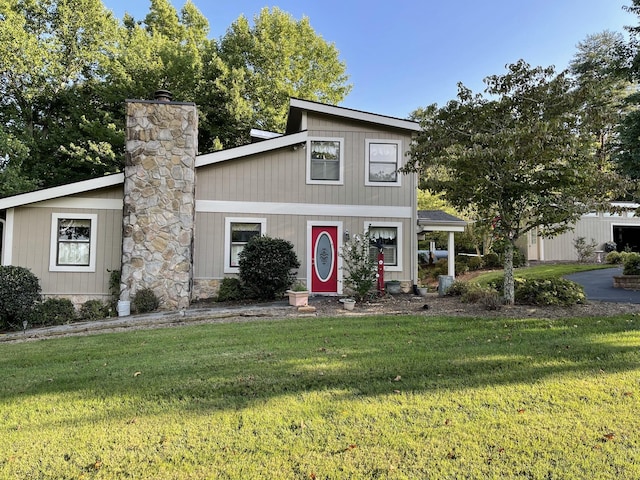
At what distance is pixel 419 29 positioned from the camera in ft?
52.9

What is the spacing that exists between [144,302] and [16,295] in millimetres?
2770

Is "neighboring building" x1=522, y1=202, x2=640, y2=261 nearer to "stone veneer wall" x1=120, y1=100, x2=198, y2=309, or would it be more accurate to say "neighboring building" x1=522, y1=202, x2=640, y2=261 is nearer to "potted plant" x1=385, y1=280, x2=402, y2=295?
"potted plant" x1=385, y1=280, x2=402, y2=295

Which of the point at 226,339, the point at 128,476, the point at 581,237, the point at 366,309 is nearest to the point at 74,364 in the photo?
the point at 226,339

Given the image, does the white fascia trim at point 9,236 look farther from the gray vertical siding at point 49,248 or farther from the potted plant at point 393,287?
the potted plant at point 393,287

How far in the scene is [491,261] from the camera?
18.4 metres

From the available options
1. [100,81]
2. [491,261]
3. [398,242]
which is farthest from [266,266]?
[100,81]

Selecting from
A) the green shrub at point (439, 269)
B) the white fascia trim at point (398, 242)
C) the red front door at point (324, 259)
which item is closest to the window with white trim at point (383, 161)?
the white fascia trim at point (398, 242)

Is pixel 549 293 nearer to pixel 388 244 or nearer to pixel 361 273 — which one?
pixel 361 273

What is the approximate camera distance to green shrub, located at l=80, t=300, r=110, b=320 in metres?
10.1

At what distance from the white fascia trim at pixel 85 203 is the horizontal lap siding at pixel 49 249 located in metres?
0.11

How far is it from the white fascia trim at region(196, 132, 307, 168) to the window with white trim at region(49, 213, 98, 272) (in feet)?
11.0

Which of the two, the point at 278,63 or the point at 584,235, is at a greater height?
the point at 278,63

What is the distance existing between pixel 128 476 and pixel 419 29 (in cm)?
1788

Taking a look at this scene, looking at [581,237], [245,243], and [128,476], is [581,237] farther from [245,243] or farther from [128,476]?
[128,476]
